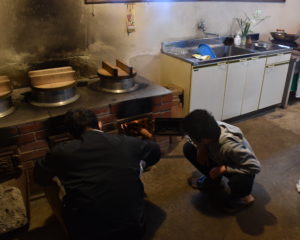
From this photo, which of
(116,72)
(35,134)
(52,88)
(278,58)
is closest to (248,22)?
(278,58)

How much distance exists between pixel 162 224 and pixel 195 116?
2.40 feet

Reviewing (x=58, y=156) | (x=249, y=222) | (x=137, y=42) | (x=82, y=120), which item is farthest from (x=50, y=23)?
(x=249, y=222)

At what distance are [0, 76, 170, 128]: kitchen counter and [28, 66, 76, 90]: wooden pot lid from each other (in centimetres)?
15

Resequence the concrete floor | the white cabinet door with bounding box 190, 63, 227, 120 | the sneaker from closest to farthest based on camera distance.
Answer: the concrete floor → the sneaker → the white cabinet door with bounding box 190, 63, 227, 120

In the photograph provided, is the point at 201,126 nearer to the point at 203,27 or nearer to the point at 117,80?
the point at 117,80

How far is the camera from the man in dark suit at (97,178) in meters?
1.23

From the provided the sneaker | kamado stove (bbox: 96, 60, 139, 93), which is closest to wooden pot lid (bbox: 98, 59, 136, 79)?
kamado stove (bbox: 96, 60, 139, 93)

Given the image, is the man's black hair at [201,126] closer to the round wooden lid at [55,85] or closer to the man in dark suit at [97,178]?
the man in dark suit at [97,178]

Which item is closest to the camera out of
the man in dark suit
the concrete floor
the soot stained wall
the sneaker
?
the man in dark suit

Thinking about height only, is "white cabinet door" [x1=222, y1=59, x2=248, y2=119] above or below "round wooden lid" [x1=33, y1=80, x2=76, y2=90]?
below

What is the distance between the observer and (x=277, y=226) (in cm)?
176

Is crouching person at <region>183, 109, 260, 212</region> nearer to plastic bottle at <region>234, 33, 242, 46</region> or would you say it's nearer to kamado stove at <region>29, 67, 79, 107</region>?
kamado stove at <region>29, 67, 79, 107</region>

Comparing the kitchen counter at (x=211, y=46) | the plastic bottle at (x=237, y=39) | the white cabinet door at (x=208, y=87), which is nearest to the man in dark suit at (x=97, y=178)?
the white cabinet door at (x=208, y=87)

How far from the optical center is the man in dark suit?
1.23 metres
